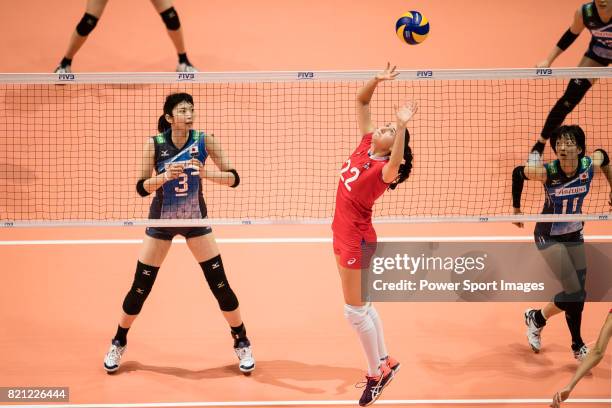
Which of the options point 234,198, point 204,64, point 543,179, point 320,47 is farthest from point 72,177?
point 543,179

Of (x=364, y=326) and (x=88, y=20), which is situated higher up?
(x=88, y=20)

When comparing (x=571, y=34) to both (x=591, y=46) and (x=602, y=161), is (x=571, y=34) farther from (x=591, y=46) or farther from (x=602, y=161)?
(x=602, y=161)

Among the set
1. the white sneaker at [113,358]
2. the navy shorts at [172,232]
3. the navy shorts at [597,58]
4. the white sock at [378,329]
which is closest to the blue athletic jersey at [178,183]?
the navy shorts at [172,232]

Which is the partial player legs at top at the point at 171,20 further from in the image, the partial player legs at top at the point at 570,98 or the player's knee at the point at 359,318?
the player's knee at the point at 359,318

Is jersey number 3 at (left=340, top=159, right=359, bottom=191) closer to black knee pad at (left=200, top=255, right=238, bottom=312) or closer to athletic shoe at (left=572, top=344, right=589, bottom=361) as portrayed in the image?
black knee pad at (left=200, top=255, right=238, bottom=312)

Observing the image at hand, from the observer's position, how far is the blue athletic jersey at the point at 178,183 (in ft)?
25.4

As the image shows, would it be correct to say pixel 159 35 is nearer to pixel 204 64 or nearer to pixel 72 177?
pixel 204 64

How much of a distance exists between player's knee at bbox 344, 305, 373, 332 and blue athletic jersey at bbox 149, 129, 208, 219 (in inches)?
67.7

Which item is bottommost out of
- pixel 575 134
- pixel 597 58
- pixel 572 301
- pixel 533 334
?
pixel 533 334

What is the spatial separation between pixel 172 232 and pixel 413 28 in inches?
135

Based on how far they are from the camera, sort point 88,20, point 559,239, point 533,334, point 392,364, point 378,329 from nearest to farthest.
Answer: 1. point 378,329
2. point 392,364
3. point 559,239
4. point 533,334
5. point 88,20

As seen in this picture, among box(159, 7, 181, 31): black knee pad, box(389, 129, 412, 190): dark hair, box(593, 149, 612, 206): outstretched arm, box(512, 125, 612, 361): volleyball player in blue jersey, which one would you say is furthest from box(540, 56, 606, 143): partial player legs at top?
box(159, 7, 181, 31): black knee pad

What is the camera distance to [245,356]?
26.8 ft

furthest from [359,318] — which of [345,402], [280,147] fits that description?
[280,147]
